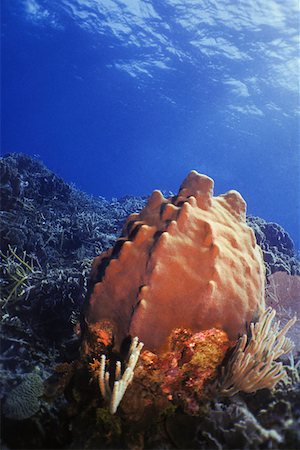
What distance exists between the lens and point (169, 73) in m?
32.5

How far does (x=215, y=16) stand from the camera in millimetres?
20609

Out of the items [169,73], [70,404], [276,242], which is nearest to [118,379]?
[70,404]

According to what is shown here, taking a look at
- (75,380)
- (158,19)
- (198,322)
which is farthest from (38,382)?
(158,19)

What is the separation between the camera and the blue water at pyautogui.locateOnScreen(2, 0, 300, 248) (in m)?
21.8

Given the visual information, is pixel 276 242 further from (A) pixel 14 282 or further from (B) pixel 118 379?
(B) pixel 118 379

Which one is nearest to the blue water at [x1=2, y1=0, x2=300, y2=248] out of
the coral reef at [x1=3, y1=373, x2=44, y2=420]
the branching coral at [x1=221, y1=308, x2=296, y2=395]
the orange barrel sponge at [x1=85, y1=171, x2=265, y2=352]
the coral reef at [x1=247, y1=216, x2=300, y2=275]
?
the coral reef at [x1=247, y1=216, x2=300, y2=275]

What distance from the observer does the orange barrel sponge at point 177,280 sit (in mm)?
2785

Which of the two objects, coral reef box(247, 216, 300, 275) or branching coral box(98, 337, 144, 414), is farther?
coral reef box(247, 216, 300, 275)

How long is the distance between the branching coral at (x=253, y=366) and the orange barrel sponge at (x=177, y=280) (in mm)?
155

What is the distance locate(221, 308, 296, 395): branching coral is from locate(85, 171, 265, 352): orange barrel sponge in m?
0.16

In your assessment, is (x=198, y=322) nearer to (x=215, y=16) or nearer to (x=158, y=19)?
(x=215, y=16)

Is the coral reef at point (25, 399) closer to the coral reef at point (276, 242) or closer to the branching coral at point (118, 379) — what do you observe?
the branching coral at point (118, 379)

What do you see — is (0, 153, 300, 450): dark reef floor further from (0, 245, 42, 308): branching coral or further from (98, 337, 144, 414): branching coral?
(98, 337, 144, 414): branching coral

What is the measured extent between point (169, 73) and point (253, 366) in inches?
1326
